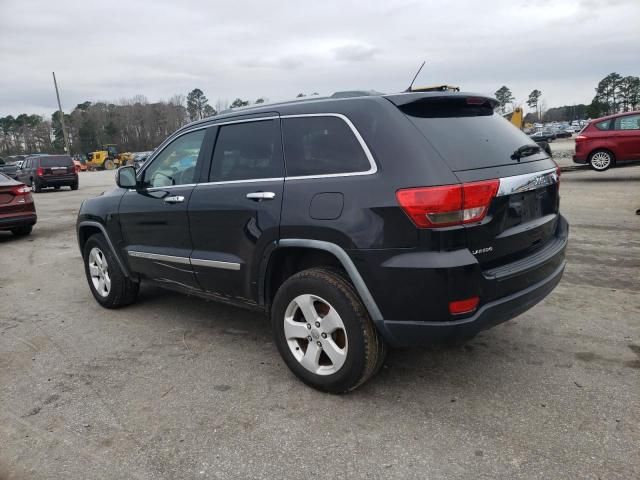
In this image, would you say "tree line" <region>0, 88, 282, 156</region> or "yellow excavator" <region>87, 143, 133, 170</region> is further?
"tree line" <region>0, 88, 282, 156</region>

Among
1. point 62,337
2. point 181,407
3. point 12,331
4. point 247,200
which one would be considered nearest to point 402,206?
point 247,200

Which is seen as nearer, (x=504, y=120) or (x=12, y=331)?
(x=504, y=120)

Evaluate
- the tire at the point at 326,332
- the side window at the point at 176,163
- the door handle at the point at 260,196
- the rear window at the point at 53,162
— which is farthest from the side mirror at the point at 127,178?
the rear window at the point at 53,162

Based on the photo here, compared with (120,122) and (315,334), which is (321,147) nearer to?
(315,334)

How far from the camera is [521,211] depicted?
293 cm

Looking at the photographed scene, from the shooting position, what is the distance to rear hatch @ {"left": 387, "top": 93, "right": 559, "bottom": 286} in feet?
8.89

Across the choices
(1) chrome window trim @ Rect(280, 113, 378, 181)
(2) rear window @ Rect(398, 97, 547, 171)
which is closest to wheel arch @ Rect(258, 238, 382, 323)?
(1) chrome window trim @ Rect(280, 113, 378, 181)

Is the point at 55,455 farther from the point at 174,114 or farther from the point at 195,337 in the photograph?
the point at 174,114

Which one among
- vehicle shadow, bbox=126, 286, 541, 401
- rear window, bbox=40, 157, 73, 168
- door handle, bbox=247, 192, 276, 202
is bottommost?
vehicle shadow, bbox=126, 286, 541, 401

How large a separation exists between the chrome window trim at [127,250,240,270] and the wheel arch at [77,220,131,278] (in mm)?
233

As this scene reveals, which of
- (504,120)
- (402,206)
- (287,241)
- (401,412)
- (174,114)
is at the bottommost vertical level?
(401,412)

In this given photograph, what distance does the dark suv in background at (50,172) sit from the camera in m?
21.6

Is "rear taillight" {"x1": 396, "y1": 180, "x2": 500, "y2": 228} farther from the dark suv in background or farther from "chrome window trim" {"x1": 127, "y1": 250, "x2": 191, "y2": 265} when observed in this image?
the dark suv in background

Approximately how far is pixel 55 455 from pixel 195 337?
161cm
